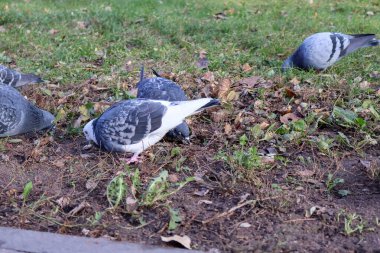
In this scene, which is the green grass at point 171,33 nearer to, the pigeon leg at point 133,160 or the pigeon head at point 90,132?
the pigeon head at point 90,132

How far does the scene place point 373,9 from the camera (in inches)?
362

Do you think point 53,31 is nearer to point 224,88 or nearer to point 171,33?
point 171,33

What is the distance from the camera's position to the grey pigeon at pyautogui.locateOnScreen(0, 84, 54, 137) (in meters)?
4.70

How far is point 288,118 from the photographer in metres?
4.88

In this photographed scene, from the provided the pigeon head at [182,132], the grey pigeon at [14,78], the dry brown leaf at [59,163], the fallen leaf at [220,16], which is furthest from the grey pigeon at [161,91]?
the fallen leaf at [220,16]

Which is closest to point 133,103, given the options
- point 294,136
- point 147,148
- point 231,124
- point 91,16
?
point 147,148

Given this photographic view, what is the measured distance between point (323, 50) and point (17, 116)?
3.18m

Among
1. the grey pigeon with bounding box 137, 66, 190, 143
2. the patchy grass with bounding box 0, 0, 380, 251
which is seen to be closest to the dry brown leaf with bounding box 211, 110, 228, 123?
the patchy grass with bounding box 0, 0, 380, 251

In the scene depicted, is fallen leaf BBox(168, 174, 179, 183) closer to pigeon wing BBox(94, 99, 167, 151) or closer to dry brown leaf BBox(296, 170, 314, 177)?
pigeon wing BBox(94, 99, 167, 151)

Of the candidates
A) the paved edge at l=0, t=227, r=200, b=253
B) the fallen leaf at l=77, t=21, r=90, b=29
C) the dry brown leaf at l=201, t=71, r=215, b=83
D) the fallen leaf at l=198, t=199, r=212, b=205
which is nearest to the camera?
the paved edge at l=0, t=227, r=200, b=253

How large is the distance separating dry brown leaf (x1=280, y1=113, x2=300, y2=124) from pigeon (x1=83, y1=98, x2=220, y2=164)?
2.53 ft

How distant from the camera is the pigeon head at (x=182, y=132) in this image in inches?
175

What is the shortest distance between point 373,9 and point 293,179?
6142 millimetres

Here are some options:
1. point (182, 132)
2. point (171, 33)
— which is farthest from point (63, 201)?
point (171, 33)
